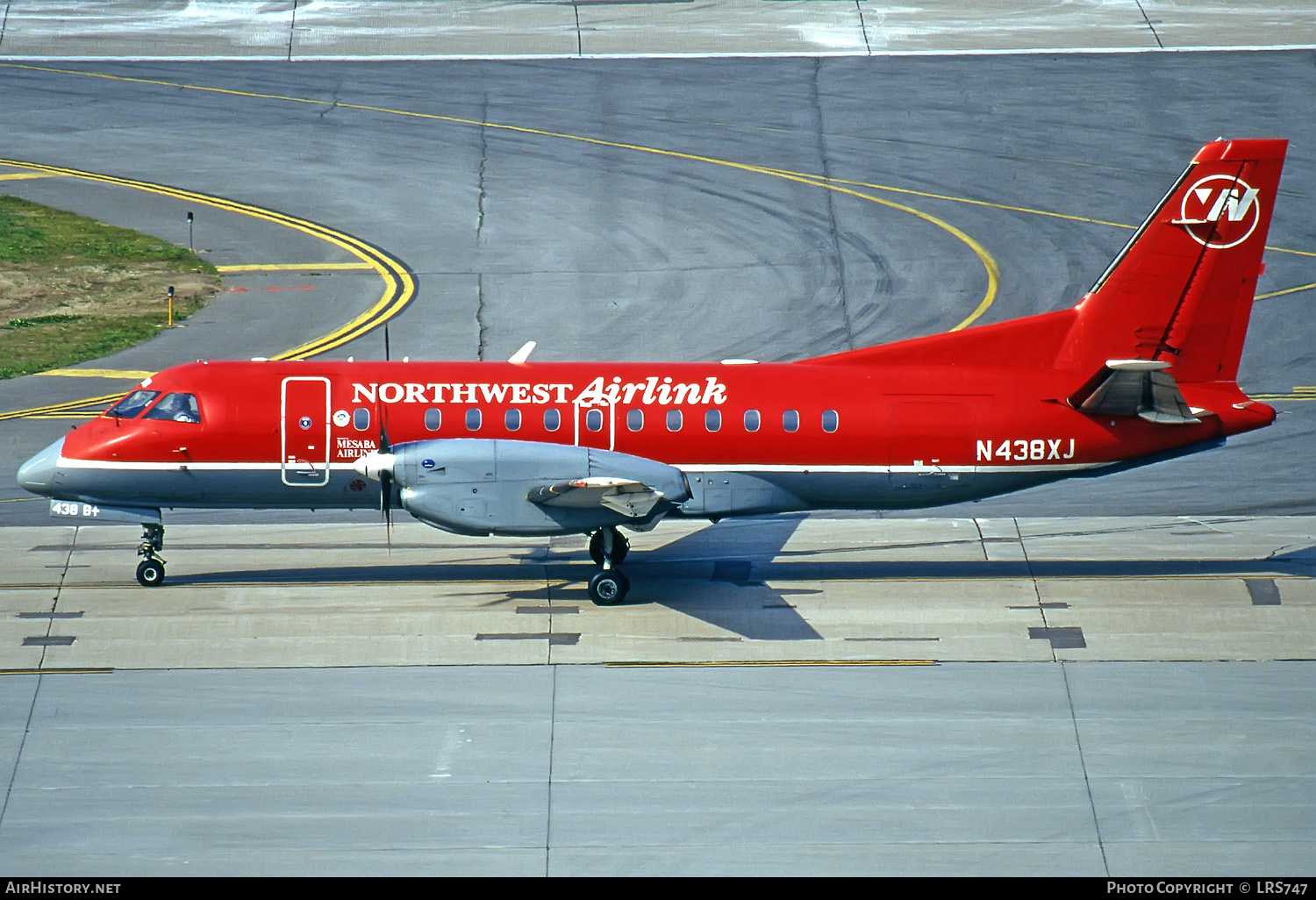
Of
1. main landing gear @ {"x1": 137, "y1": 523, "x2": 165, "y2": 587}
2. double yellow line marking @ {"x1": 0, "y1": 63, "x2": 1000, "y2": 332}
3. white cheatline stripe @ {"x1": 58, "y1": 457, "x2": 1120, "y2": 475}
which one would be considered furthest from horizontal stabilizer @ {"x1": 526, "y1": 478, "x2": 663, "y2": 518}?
double yellow line marking @ {"x1": 0, "y1": 63, "x2": 1000, "y2": 332}

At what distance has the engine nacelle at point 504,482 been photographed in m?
23.9

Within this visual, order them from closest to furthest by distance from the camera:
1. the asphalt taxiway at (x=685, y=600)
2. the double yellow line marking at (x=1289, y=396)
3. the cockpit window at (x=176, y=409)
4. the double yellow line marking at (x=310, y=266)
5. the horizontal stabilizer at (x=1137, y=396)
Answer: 1. the asphalt taxiway at (x=685, y=600)
2. the horizontal stabilizer at (x=1137, y=396)
3. the cockpit window at (x=176, y=409)
4. the double yellow line marking at (x=310, y=266)
5. the double yellow line marking at (x=1289, y=396)

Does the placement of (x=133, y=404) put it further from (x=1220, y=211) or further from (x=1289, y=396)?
(x=1289, y=396)

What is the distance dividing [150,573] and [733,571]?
991cm

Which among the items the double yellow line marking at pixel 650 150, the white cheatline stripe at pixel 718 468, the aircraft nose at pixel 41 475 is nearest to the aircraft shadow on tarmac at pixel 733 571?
the white cheatline stripe at pixel 718 468

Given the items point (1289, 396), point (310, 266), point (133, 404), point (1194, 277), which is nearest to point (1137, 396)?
point (1194, 277)

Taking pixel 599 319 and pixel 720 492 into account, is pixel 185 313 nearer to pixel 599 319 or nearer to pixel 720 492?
pixel 599 319

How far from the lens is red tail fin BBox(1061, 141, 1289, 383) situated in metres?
25.5

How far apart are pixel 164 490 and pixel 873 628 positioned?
11848mm

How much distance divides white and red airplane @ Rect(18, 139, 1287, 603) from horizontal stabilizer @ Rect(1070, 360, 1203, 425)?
0.03 meters

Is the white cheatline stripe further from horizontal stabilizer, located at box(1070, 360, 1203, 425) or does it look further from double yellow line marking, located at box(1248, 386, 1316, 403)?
double yellow line marking, located at box(1248, 386, 1316, 403)

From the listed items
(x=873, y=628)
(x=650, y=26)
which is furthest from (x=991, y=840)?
(x=650, y=26)

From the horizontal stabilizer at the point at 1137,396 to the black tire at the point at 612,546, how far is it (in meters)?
7.90

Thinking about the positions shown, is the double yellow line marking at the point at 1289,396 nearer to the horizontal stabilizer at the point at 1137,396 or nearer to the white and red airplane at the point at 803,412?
the white and red airplane at the point at 803,412
